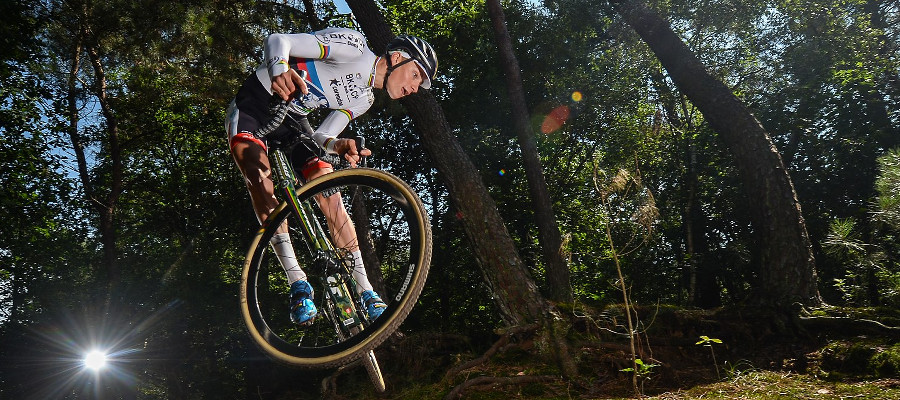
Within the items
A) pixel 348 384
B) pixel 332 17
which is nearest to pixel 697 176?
pixel 332 17

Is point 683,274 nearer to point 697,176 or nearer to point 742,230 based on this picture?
point 742,230

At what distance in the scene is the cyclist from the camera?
236 cm

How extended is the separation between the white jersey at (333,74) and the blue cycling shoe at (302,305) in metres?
0.69

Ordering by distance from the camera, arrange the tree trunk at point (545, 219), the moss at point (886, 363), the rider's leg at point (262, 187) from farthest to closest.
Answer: the tree trunk at point (545, 219) < the moss at point (886, 363) < the rider's leg at point (262, 187)

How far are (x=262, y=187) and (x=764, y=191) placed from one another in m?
5.66

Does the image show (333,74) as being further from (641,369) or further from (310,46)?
(641,369)

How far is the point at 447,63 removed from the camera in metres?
13.2

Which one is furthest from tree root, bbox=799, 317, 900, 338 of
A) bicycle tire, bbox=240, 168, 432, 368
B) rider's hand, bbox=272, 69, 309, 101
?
rider's hand, bbox=272, 69, 309, 101

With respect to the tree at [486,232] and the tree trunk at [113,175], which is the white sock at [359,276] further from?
the tree trunk at [113,175]

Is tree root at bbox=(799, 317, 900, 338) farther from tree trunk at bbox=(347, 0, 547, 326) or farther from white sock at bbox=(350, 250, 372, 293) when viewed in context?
white sock at bbox=(350, 250, 372, 293)

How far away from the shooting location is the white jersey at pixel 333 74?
259 cm

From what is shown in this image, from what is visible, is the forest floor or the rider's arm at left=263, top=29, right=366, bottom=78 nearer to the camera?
the rider's arm at left=263, top=29, right=366, bottom=78

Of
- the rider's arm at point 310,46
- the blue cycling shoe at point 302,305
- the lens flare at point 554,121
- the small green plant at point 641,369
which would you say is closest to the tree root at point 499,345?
the small green plant at point 641,369

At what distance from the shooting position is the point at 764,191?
5805mm
